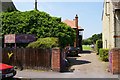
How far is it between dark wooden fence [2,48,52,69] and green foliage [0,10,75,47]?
5.77m

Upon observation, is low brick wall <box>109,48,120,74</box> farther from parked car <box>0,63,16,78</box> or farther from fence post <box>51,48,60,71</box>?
parked car <box>0,63,16,78</box>

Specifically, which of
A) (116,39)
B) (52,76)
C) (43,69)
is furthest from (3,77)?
(116,39)

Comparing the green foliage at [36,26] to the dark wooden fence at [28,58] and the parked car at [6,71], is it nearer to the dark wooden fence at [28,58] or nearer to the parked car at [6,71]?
the dark wooden fence at [28,58]

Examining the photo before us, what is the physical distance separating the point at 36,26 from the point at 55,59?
909 cm

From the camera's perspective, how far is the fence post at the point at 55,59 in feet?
52.5

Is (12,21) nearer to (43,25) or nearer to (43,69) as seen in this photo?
(43,25)

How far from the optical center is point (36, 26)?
24688 mm

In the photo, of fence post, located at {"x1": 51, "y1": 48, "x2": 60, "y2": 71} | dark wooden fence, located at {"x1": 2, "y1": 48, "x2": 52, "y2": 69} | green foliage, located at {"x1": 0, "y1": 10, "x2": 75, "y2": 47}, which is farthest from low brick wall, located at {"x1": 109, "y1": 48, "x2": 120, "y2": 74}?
green foliage, located at {"x1": 0, "y1": 10, "x2": 75, "y2": 47}

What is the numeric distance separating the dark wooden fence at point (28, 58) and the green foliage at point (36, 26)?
5.77m

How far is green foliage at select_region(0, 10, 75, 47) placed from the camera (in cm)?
2411

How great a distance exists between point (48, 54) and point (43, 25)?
8.51 meters

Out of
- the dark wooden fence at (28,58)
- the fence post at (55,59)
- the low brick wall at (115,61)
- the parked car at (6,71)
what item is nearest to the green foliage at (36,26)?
the dark wooden fence at (28,58)

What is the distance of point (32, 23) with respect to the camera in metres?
24.8

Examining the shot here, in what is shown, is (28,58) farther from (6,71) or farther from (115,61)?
(115,61)
